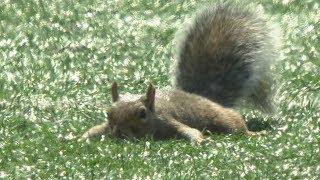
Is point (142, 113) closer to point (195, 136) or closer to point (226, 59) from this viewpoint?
point (195, 136)

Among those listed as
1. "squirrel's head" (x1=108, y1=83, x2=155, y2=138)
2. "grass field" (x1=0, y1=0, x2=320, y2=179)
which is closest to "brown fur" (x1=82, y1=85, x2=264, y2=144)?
"squirrel's head" (x1=108, y1=83, x2=155, y2=138)

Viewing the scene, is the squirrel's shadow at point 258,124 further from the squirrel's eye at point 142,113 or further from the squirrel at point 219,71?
the squirrel's eye at point 142,113

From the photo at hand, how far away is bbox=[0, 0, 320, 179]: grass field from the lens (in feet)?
29.5

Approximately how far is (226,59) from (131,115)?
57.6 inches

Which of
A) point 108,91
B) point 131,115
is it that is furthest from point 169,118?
point 108,91

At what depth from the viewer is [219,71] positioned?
36.3ft

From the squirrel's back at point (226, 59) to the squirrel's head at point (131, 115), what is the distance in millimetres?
984

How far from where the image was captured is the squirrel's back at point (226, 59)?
1109 centimetres

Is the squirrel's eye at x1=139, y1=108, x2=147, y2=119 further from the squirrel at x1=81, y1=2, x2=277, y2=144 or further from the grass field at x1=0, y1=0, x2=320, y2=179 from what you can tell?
the grass field at x1=0, y1=0, x2=320, y2=179

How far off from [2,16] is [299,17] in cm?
378

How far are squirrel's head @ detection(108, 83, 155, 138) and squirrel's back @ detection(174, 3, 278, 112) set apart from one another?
98cm

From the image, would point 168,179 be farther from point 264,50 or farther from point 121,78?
point 121,78

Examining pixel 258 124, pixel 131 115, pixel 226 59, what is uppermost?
pixel 226 59

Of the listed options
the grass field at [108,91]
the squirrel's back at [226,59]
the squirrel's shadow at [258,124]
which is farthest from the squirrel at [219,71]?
the grass field at [108,91]
